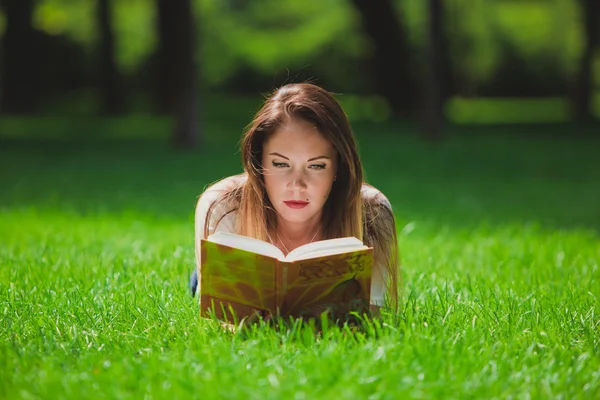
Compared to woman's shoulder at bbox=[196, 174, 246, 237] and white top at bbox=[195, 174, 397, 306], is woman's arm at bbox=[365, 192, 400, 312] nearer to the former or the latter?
white top at bbox=[195, 174, 397, 306]

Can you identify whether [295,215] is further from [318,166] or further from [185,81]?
[185,81]

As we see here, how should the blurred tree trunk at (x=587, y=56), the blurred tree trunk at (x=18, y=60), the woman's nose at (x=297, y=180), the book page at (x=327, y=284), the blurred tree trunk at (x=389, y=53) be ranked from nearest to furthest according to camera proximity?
the book page at (x=327, y=284) < the woman's nose at (x=297, y=180) < the blurred tree trunk at (x=587, y=56) < the blurred tree trunk at (x=389, y=53) < the blurred tree trunk at (x=18, y=60)

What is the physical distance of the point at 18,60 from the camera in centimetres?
2180

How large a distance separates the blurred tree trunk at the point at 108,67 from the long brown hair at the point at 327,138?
60.1 feet

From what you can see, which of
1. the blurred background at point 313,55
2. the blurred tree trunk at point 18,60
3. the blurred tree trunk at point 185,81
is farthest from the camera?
the blurred tree trunk at point 18,60

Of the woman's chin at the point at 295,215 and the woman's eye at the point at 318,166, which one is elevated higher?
the woman's eye at the point at 318,166

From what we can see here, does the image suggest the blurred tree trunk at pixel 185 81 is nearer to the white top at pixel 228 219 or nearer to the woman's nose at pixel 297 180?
the white top at pixel 228 219

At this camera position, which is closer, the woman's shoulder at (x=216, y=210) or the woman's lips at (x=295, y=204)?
the woman's lips at (x=295, y=204)

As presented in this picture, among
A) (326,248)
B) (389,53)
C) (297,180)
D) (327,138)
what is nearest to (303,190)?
(297,180)

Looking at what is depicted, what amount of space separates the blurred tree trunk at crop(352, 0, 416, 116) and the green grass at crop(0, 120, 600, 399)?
11.2 metres

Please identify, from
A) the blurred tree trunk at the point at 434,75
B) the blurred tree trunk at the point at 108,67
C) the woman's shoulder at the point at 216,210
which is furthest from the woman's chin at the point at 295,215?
the blurred tree trunk at the point at 108,67

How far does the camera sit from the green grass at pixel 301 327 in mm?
2658

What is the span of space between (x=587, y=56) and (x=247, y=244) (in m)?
18.2

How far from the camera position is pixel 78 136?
52.1 ft
